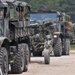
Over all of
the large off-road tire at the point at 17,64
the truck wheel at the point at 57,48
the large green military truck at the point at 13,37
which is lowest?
the truck wheel at the point at 57,48

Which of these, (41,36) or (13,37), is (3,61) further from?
(41,36)

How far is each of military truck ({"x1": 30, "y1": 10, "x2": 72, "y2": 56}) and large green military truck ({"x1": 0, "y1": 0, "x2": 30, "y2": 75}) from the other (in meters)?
6.08

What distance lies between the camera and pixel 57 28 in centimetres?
2391

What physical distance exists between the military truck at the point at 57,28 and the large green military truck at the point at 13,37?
608 cm

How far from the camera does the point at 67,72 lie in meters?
15.8

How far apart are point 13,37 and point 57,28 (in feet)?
31.3

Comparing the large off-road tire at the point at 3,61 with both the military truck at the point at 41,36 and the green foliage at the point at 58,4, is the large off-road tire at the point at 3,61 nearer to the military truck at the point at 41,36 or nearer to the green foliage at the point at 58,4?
the military truck at the point at 41,36

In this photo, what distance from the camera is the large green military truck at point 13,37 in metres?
13.3

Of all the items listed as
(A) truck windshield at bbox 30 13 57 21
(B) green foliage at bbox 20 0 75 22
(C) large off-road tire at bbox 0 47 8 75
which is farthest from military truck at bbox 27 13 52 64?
(B) green foliage at bbox 20 0 75 22

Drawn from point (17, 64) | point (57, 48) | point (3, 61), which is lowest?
point (57, 48)

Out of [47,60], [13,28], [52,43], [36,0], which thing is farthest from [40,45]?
[36,0]

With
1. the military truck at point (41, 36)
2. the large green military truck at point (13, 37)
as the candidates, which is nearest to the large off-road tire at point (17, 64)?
the large green military truck at point (13, 37)

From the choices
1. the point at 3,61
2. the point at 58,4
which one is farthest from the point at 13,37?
the point at 58,4

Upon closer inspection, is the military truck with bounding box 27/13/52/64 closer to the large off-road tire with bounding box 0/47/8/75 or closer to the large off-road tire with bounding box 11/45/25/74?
the large off-road tire with bounding box 11/45/25/74
